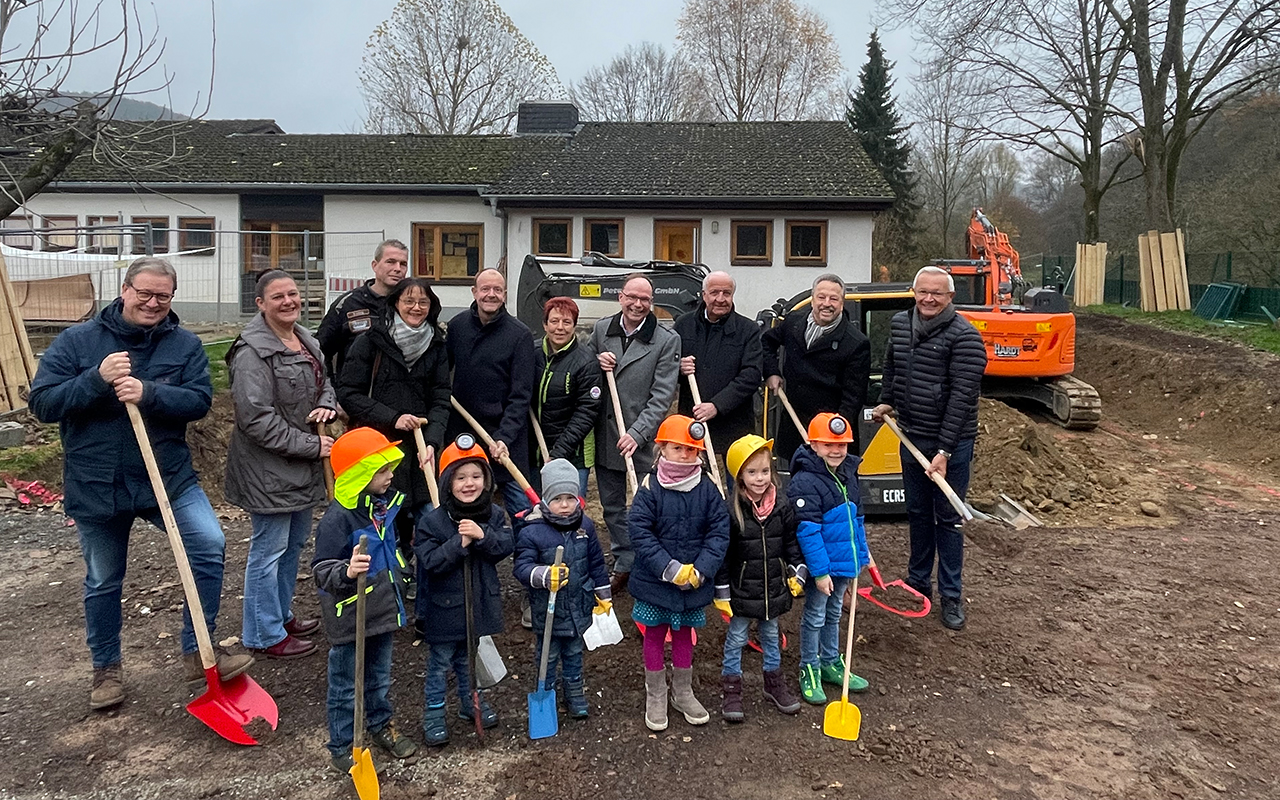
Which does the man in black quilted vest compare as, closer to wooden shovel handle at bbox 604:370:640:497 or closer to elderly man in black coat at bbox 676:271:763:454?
elderly man in black coat at bbox 676:271:763:454

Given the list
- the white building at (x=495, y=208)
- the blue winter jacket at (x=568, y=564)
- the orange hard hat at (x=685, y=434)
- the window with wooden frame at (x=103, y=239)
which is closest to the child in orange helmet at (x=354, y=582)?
the blue winter jacket at (x=568, y=564)

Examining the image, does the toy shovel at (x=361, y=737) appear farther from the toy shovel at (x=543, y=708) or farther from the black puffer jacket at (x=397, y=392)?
the black puffer jacket at (x=397, y=392)

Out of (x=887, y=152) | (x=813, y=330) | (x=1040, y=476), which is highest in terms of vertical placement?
(x=887, y=152)

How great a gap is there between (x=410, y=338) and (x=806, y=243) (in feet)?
54.5

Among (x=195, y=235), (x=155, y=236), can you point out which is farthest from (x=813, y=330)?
(x=155, y=236)

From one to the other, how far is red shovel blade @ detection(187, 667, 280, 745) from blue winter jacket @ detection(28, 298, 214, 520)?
868 mm

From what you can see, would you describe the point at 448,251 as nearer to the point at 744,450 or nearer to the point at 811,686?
the point at 744,450

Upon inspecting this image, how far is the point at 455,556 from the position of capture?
11.6 feet

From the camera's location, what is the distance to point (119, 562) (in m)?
3.96

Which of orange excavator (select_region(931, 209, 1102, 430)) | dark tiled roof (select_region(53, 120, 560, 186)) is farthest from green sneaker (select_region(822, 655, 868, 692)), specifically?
dark tiled roof (select_region(53, 120, 560, 186))

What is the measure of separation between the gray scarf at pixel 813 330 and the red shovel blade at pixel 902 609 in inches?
61.9

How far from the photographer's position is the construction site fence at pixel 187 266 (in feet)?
40.9

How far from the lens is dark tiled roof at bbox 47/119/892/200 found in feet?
65.9

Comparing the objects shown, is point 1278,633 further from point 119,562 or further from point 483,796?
point 119,562
